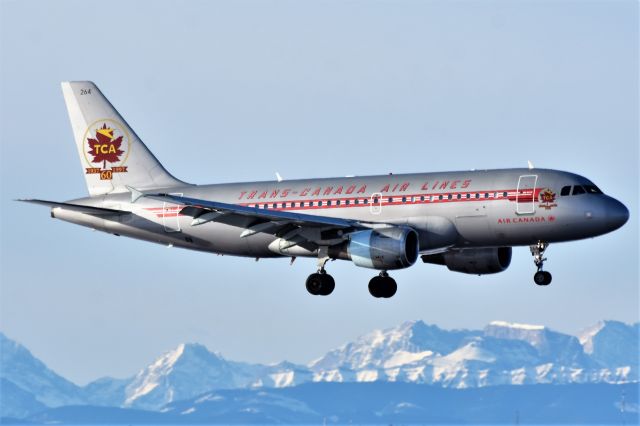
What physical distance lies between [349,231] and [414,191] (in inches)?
145

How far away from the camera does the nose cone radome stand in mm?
68188

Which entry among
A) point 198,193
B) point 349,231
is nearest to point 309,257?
point 349,231

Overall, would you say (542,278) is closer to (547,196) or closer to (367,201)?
(547,196)

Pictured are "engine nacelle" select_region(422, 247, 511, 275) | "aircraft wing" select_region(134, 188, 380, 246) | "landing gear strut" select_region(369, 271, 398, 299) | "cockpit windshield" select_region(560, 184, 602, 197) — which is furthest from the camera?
"landing gear strut" select_region(369, 271, 398, 299)

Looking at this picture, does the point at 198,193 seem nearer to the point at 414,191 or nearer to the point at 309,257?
the point at 309,257

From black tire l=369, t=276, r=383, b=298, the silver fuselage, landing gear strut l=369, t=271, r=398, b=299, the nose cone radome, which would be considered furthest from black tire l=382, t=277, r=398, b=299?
the nose cone radome

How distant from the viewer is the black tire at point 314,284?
7231cm

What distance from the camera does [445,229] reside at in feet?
228

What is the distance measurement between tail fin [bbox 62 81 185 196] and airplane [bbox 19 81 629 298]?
12 cm

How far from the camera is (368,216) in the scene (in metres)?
71.7

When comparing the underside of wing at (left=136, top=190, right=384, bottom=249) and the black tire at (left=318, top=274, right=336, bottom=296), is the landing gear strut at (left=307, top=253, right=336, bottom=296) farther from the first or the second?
the underside of wing at (left=136, top=190, right=384, bottom=249)

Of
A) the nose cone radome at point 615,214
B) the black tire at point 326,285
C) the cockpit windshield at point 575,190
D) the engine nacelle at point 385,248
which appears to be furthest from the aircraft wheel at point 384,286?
the nose cone radome at point 615,214

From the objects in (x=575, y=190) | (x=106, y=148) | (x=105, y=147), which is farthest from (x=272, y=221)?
(x=105, y=147)

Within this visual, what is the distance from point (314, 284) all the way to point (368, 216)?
432 cm
